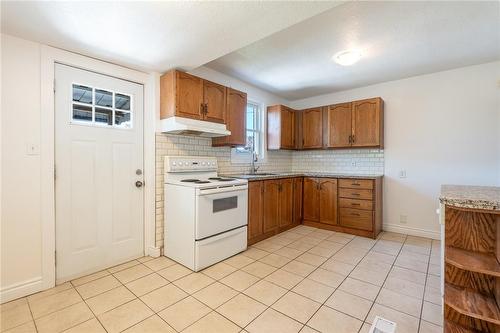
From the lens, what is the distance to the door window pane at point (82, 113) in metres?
2.32

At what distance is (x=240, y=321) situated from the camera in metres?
1.67

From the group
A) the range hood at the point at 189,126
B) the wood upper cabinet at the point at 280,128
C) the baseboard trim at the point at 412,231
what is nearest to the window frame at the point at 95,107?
the range hood at the point at 189,126

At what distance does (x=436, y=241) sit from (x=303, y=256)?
2.10 m

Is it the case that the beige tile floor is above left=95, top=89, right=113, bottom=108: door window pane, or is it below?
below

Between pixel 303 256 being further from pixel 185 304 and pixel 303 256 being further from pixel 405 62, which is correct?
pixel 405 62

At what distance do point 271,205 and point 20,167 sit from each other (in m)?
2.80

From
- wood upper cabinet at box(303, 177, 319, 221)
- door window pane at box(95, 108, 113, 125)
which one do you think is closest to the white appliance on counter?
door window pane at box(95, 108, 113, 125)

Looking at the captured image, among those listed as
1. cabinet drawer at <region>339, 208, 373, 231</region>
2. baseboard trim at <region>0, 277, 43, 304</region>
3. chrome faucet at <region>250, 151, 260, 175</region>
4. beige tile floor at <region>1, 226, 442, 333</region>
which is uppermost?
chrome faucet at <region>250, 151, 260, 175</region>

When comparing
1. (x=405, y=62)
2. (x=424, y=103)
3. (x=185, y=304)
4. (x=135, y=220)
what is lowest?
(x=185, y=304)

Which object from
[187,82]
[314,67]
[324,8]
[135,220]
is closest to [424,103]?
[314,67]

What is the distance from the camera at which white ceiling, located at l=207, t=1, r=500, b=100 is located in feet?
6.68

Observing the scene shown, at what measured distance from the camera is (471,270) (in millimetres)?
1259

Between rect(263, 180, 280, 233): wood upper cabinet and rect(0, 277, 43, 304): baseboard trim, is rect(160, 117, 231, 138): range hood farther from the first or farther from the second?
rect(0, 277, 43, 304): baseboard trim

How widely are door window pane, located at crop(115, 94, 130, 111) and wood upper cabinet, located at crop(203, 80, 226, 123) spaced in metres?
0.88
